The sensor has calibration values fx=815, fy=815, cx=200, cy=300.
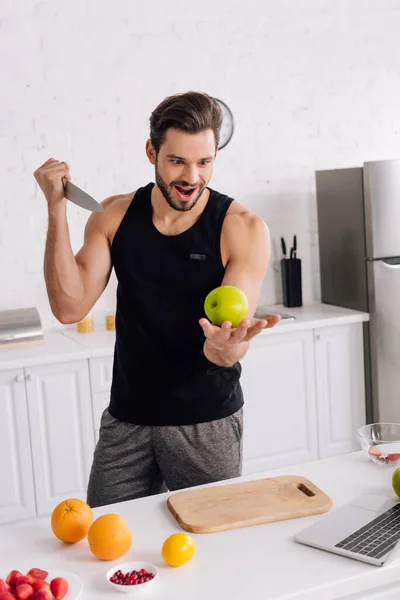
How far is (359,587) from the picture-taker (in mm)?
1463

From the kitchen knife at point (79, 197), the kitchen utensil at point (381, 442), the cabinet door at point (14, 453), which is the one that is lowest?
the cabinet door at point (14, 453)

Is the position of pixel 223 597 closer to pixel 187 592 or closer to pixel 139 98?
pixel 187 592

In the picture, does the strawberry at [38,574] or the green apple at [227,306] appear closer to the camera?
the strawberry at [38,574]

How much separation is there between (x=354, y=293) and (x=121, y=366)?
7.05 feet

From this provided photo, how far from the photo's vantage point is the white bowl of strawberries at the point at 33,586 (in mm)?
1335

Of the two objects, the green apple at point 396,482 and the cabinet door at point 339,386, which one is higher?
the green apple at point 396,482

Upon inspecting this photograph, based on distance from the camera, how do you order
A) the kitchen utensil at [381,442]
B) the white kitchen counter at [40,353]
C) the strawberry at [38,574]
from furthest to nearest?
the white kitchen counter at [40,353]
the kitchen utensil at [381,442]
the strawberry at [38,574]

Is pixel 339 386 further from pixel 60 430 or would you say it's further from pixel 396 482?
pixel 396 482

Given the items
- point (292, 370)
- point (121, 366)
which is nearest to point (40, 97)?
point (292, 370)

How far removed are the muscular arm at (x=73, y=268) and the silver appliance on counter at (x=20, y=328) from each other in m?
1.36

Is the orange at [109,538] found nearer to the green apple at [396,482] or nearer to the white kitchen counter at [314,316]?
the green apple at [396,482]

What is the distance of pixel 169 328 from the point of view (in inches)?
84.5

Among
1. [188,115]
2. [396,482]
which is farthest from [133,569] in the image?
[188,115]

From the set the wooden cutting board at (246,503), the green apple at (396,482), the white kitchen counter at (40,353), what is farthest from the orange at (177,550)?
the white kitchen counter at (40,353)
